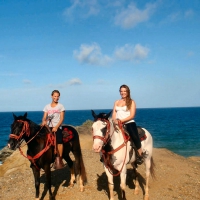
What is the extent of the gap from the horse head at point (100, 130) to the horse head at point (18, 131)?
2156 millimetres

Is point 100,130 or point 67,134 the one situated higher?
point 100,130

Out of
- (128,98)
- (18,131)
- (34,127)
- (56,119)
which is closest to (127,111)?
(128,98)

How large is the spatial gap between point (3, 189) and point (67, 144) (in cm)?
331

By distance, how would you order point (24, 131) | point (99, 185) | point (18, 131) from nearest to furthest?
point (18, 131) → point (24, 131) → point (99, 185)

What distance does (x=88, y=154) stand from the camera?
13.7 m

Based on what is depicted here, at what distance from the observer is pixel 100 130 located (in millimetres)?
5227

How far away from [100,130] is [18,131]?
2383mm

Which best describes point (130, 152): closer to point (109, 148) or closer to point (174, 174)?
point (109, 148)

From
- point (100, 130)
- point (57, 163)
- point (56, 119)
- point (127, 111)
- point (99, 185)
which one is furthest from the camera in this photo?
point (99, 185)

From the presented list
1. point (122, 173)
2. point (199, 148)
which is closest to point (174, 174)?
point (122, 173)

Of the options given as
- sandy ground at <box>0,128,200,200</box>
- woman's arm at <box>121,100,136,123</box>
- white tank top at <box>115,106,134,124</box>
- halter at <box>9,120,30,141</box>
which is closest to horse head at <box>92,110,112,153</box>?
woman's arm at <box>121,100,136,123</box>

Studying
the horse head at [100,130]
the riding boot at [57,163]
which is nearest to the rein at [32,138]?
the riding boot at [57,163]

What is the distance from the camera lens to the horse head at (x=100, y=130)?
5042 mm

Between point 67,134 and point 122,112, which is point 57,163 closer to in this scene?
point 67,134
